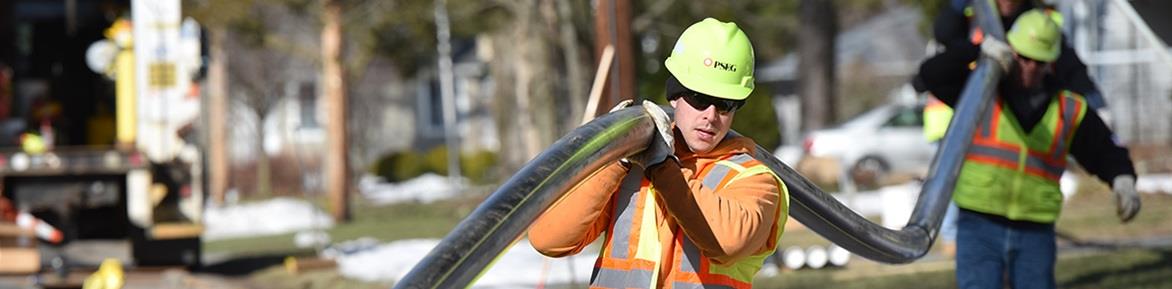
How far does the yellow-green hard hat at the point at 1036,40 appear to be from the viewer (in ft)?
25.5

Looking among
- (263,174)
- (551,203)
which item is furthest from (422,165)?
(551,203)

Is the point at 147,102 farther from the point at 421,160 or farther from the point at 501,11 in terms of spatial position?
the point at 421,160

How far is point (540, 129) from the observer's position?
29.2 m

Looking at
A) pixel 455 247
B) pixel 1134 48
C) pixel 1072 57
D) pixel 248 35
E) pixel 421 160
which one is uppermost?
pixel 455 247

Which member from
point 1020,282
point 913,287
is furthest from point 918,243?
point 913,287

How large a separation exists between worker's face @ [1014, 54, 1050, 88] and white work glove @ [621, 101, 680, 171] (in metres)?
3.65

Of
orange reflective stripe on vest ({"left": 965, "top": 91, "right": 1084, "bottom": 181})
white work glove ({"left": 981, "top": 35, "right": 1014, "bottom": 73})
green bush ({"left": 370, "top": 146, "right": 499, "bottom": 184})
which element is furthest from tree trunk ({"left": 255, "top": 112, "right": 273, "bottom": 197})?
white work glove ({"left": 981, "top": 35, "right": 1014, "bottom": 73})

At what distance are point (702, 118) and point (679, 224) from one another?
0.25 m

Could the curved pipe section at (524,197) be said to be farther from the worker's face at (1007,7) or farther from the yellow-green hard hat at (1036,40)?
the worker's face at (1007,7)

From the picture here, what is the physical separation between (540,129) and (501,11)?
234 centimetres

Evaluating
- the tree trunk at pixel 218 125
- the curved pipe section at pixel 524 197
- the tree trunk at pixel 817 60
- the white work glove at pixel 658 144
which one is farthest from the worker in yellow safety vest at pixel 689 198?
the tree trunk at pixel 218 125

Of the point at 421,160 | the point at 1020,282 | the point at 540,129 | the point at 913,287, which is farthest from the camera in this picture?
the point at 421,160

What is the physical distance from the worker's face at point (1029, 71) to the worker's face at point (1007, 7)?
20.9 inches

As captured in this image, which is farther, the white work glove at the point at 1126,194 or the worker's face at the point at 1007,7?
the worker's face at the point at 1007,7
